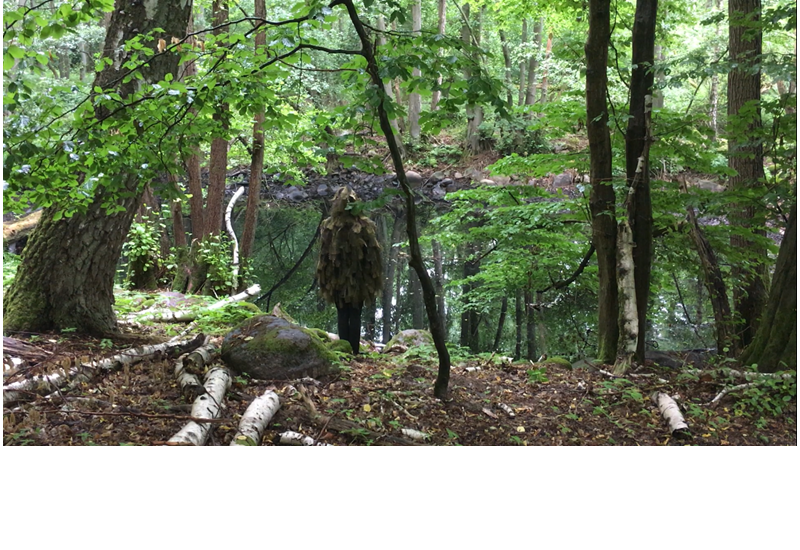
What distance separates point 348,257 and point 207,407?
1335 mm

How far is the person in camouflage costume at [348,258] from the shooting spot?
304 cm

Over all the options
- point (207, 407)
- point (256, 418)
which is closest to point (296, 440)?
point (256, 418)

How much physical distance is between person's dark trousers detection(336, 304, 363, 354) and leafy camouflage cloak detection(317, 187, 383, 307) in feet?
0.18

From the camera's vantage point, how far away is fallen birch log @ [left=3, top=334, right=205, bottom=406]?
6.33 feet

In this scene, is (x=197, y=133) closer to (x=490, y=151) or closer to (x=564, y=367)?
(x=564, y=367)

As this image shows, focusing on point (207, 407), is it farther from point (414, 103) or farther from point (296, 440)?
point (414, 103)

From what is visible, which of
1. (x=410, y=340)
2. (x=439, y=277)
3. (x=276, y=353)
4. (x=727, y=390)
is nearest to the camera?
(x=727, y=390)

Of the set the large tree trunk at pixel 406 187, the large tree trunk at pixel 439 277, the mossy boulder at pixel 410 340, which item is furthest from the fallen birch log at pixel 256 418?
the large tree trunk at pixel 439 277

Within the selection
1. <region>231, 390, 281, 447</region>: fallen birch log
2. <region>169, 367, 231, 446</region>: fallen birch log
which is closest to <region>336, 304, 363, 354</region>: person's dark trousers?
<region>169, 367, 231, 446</region>: fallen birch log

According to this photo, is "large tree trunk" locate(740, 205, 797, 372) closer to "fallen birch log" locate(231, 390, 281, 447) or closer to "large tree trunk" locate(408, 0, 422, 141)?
"fallen birch log" locate(231, 390, 281, 447)

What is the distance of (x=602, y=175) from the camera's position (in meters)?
2.98

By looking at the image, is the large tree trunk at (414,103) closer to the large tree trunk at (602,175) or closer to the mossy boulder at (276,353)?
the large tree trunk at (602,175)

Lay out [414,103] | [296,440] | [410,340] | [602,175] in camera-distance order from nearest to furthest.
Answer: [296,440], [602,175], [410,340], [414,103]
